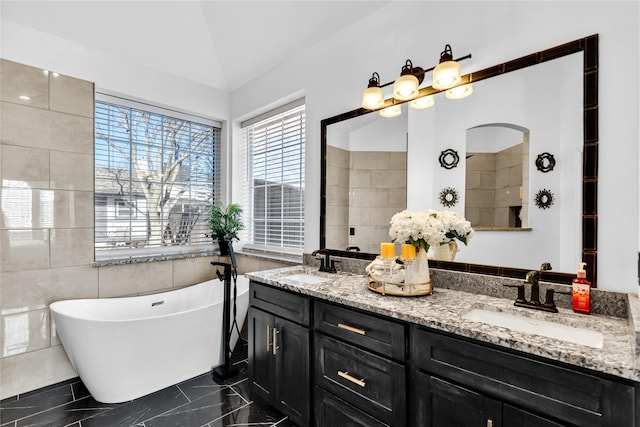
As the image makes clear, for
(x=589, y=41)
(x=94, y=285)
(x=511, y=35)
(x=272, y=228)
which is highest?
(x=511, y=35)

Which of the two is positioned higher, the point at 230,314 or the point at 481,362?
the point at 481,362

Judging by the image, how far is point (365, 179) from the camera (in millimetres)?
2291

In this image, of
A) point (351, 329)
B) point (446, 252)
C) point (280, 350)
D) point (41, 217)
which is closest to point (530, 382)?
point (351, 329)

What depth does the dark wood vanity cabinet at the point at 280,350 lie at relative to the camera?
1821 mm

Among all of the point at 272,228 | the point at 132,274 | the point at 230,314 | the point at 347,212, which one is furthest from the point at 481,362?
the point at 132,274

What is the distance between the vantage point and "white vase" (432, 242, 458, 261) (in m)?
1.84

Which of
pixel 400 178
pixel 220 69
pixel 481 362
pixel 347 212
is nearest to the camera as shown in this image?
pixel 481 362

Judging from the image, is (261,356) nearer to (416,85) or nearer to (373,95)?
(373,95)

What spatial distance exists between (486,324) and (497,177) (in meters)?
0.87

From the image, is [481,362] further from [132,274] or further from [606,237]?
[132,274]

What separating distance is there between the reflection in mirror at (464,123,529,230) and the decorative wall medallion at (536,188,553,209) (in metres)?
0.05

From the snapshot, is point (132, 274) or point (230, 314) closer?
point (230, 314)

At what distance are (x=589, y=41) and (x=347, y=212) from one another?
5.17 ft

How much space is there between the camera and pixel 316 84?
2691 mm
